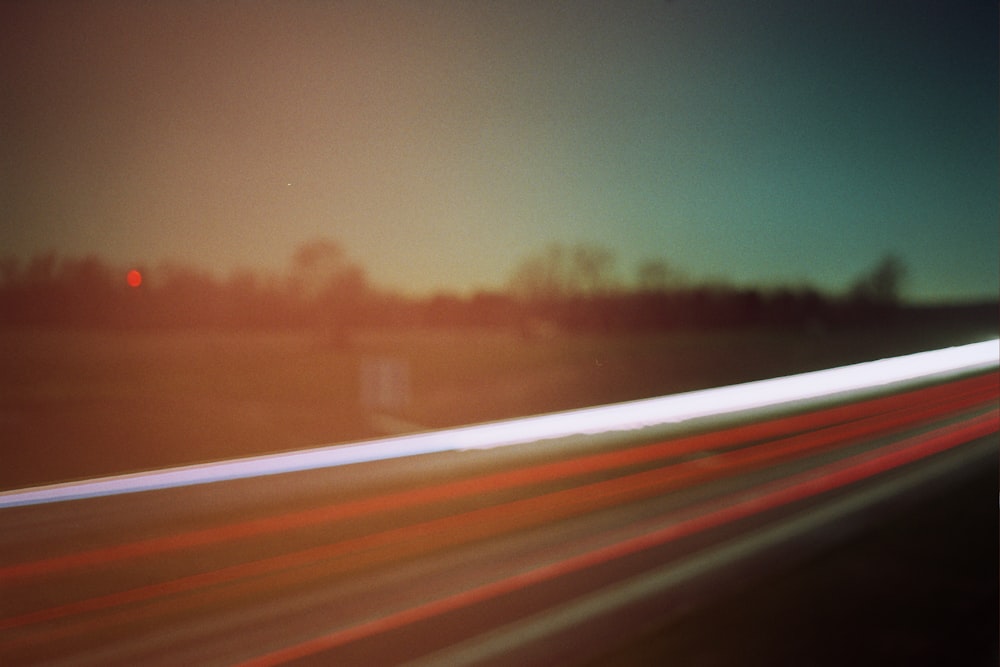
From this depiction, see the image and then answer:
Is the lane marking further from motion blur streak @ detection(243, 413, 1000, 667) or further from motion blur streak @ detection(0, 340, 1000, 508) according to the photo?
motion blur streak @ detection(0, 340, 1000, 508)

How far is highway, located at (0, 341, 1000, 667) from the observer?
4.06m

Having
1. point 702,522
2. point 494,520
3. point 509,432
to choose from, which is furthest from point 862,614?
point 509,432

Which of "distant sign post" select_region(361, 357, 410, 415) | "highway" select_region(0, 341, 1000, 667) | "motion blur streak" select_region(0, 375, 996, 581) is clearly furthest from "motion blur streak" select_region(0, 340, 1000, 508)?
"distant sign post" select_region(361, 357, 410, 415)

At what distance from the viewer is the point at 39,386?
23.0 feet

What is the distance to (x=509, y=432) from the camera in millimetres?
8617

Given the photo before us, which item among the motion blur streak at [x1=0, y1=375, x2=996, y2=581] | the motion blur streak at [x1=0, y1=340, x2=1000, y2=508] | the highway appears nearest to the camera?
the highway

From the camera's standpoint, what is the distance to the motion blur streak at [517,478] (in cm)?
446

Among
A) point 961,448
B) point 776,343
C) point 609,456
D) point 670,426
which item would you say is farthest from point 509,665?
point 776,343

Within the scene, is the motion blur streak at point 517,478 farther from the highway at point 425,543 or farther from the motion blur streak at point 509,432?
the motion blur streak at point 509,432

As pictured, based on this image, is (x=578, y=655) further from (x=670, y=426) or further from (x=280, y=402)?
(x=280, y=402)

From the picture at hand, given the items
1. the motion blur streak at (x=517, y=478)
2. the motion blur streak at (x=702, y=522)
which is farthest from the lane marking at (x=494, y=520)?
the motion blur streak at (x=702, y=522)

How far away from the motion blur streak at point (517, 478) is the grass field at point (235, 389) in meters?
2.40

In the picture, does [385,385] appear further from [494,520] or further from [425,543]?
[425,543]

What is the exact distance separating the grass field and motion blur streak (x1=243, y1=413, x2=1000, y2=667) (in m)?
3.59
